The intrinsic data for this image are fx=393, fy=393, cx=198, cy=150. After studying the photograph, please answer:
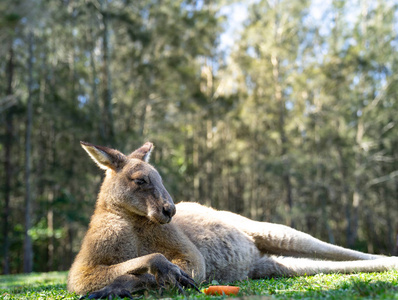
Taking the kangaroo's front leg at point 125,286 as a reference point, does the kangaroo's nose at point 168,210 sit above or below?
above

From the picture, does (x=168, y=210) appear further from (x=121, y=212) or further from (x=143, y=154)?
(x=143, y=154)

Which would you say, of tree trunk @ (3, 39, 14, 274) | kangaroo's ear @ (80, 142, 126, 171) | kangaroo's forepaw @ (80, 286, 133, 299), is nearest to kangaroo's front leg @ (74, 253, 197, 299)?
kangaroo's forepaw @ (80, 286, 133, 299)

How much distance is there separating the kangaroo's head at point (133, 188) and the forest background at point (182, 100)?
1527 centimetres

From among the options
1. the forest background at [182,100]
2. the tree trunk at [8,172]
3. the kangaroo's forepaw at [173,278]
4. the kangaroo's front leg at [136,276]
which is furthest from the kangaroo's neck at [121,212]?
the tree trunk at [8,172]

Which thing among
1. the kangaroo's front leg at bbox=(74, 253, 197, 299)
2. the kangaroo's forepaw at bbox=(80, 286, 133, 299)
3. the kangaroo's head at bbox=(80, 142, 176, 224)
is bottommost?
the kangaroo's forepaw at bbox=(80, 286, 133, 299)

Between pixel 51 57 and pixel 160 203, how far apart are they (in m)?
30.3

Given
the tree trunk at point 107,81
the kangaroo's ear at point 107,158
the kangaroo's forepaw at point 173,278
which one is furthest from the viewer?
the tree trunk at point 107,81

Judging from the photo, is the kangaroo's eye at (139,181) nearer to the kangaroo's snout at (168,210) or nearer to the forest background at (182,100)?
Answer: the kangaroo's snout at (168,210)

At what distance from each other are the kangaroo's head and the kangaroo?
0.04 ft

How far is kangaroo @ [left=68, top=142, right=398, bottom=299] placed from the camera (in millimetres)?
3854

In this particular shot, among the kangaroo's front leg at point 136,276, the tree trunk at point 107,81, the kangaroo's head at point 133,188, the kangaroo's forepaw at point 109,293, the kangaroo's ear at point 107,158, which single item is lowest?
the kangaroo's forepaw at point 109,293

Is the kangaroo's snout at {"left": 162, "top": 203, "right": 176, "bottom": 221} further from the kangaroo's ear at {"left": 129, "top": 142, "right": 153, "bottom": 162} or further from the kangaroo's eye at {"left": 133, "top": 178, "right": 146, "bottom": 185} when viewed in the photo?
the kangaroo's ear at {"left": 129, "top": 142, "right": 153, "bottom": 162}

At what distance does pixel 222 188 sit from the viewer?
135 ft

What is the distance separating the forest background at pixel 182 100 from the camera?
2200 cm
